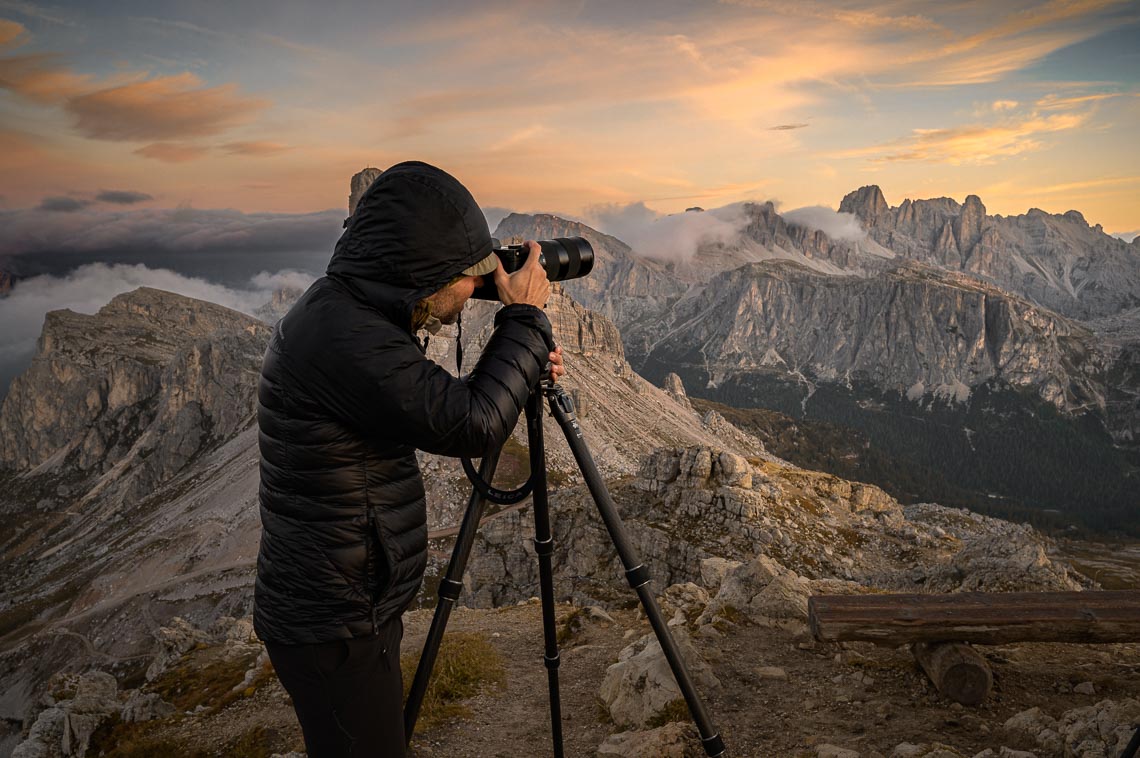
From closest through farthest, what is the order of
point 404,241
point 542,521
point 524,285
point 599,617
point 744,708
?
point 404,241 → point 524,285 → point 542,521 → point 744,708 → point 599,617

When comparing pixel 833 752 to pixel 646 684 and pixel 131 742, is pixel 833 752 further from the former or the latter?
pixel 131 742

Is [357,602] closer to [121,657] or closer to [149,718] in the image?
[149,718]

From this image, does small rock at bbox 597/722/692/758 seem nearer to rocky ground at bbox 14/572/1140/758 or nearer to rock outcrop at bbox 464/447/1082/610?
rocky ground at bbox 14/572/1140/758

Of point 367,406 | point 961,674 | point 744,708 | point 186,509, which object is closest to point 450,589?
point 367,406

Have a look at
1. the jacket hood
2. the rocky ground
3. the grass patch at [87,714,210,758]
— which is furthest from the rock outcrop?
the jacket hood

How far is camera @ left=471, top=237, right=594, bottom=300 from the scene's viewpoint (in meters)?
4.20

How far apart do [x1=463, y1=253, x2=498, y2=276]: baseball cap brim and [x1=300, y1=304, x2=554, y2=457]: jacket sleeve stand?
0.49 m

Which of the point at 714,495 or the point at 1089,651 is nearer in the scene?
the point at 1089,651

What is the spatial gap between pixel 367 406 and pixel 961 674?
6.99m

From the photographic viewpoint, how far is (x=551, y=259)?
454cm

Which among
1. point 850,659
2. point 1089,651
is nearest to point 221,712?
point 850,659

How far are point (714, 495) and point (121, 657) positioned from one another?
294ft

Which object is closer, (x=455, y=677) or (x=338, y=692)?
(x=338, y=692)

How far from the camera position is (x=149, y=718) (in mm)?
11008
